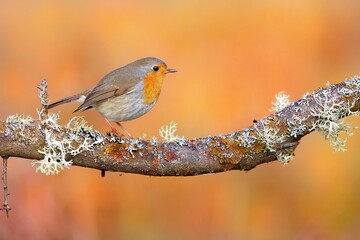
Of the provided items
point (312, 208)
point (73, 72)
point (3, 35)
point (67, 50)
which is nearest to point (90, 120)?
point (73, 72)

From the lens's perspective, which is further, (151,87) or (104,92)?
(151,87)

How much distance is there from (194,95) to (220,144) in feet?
14.4

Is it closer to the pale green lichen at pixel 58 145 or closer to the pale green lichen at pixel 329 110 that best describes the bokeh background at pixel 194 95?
the pale green lichen at pixel 58 145

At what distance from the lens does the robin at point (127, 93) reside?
4602 mm

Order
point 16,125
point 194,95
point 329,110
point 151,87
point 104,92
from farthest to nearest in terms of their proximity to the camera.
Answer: point 194,95 < point 151,87 < point 104,92 < point 329,110 < point 16,125

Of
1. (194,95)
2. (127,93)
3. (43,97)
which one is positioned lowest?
(43,97)

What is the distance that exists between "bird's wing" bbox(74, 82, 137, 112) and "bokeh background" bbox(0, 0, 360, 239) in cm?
193

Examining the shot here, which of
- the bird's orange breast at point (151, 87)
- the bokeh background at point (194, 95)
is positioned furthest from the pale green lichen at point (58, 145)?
the bokeh background at point (194, 95)

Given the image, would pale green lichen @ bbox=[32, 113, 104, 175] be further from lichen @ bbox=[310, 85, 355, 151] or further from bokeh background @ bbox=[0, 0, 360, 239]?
bokeh background @ bbox=[0, 0, 360, 239]

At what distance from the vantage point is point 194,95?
7.84m

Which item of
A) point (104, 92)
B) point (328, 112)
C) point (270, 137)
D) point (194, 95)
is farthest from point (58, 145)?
point (194, 95)

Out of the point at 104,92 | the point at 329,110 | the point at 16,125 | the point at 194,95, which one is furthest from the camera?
the point at 194,95

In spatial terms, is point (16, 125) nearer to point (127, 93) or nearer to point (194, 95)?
point (127, 93)

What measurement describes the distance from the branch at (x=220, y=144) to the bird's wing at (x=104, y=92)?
1.16m
